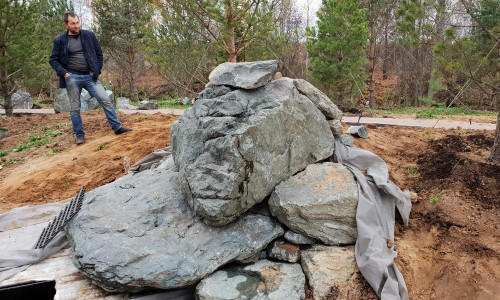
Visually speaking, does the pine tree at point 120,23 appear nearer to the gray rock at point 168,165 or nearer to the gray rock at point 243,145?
the gray rock at point 168,165

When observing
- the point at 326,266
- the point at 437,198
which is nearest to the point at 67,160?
the point at 326,266

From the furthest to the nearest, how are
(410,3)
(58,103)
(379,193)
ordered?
(58,103) → (410,3) → (379,193)

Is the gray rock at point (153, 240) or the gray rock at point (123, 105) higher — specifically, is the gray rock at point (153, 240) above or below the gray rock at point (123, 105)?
below

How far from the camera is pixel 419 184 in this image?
3.28 metres

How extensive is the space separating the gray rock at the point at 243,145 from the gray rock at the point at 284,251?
0.37 metres

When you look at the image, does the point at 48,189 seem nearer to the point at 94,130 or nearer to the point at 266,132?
the point at 94,130

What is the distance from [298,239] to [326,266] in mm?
286

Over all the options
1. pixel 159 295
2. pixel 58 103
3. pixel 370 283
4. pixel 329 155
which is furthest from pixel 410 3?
pixel 58 103

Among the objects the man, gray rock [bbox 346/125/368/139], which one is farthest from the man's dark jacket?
gray rock [bbox 346/125/368/139]

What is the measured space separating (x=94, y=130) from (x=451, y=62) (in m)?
5.49

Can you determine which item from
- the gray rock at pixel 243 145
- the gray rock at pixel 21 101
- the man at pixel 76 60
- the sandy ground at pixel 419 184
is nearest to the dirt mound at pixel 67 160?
the sandy ground at pixel 419 184

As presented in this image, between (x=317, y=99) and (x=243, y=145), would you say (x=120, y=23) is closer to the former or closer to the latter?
(x=317, y=99)

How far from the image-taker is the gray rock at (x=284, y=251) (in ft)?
8.13

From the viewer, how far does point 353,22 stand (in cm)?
926
